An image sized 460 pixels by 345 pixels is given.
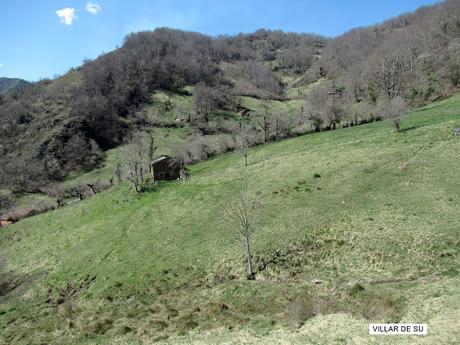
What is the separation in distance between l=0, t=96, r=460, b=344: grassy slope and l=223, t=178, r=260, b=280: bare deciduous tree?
1.04 metres

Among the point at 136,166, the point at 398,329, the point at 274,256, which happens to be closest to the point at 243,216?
the point at 274,256

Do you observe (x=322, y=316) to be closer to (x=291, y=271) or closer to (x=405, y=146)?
(x=291, y=271)

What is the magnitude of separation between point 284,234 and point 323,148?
2729 centimetres

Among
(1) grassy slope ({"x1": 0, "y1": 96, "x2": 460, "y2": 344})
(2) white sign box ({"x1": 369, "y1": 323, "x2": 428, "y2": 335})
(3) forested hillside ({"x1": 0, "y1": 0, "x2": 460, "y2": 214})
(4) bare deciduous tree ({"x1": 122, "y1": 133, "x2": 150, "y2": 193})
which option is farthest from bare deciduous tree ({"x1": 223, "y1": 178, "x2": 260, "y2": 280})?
(3) forested hillside ({"x1": 0, "y1": 0, "x2": 460, "y2": 214})

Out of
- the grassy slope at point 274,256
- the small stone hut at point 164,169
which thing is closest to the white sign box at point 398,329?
the grassy slope at point 274,256

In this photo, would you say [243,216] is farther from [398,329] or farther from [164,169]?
[164,169]

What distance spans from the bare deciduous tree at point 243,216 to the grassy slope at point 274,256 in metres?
1.04

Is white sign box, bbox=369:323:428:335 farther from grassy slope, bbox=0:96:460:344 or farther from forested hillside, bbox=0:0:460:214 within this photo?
forested hillside, bbox=0:0:460:214

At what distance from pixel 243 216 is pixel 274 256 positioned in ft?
15.0

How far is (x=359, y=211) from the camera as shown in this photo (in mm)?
38156

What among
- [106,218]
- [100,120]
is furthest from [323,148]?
[100,120]

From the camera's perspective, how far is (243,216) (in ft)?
Result: 118

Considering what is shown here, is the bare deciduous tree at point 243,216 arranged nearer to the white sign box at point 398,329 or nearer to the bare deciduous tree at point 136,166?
the white sign box at point 398,329

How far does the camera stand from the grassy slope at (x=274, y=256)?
79.0 ft
